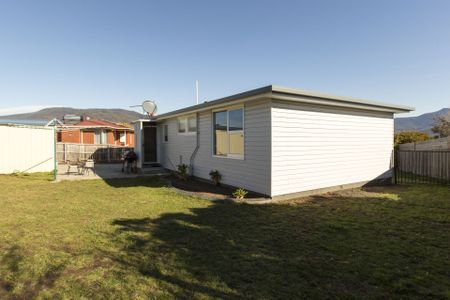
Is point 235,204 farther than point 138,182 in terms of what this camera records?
No

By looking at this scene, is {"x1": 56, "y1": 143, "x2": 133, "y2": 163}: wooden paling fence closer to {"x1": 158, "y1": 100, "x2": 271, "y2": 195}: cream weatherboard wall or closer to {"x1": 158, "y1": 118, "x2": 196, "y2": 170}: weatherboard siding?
{"x1": 158, "y1": 118, "x2": 196, "y2": 170}: weatherboard siding

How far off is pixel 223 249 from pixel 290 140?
14.2 ft

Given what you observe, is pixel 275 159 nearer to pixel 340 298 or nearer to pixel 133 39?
pixel 340 298

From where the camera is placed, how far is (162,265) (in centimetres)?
342

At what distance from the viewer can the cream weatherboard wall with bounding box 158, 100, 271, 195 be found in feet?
23.7

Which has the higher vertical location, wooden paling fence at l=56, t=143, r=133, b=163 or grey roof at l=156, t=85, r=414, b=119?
grey roof at l=156, t=85, r=414, b=119

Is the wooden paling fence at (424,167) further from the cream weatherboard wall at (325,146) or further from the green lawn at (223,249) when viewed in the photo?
the green lawn at (223,249)

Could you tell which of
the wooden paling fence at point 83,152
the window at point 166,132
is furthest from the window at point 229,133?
the wooden paling fence at point 83,152

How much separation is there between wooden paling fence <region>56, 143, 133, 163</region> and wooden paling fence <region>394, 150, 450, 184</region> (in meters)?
18.8

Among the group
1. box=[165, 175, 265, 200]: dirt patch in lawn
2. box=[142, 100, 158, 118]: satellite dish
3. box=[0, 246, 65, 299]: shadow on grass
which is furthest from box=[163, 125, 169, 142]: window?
box=[0, 246, 65, 299]: shadow on grass

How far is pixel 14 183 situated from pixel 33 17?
7404 mm

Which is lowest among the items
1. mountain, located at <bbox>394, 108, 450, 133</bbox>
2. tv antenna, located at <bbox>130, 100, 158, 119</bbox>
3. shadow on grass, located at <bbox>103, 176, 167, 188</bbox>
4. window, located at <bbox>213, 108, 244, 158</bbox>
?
shadow on grass, located at <bbox>103, 176, 167, 188</bbox>

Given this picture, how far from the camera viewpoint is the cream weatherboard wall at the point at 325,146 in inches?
285

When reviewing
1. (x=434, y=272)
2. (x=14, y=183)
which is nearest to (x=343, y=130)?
(x=434, y=272)
